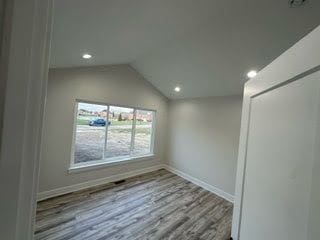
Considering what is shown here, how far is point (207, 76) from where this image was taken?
342cm

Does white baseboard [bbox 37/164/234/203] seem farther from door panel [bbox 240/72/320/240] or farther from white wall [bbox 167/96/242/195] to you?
door panel [bbox 240/72/320/240]

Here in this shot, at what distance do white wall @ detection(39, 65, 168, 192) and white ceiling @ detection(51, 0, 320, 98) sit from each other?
0.82 meters

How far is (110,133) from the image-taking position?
4.12 metres

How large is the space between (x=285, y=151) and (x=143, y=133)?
4.34 m

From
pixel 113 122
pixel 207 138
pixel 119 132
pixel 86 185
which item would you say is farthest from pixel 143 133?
pixel 86 185

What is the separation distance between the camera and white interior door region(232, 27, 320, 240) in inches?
21.1

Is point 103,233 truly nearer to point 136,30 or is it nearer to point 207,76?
point 136,30

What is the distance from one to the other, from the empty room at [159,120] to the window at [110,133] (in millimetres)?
29

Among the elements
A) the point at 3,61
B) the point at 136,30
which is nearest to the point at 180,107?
the point at 136,30

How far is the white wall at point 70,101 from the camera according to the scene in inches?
119

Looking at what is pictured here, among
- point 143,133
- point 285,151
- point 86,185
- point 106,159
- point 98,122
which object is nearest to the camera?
point 285,151

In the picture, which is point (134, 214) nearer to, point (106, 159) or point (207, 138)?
point (106, 159)

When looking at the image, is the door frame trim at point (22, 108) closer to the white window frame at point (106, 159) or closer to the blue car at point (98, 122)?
the white window frame at point (106, 159)

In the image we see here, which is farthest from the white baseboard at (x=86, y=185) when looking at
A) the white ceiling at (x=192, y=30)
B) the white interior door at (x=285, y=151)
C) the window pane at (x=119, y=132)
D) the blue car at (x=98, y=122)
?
the white interior door at (x=285, y=151)
